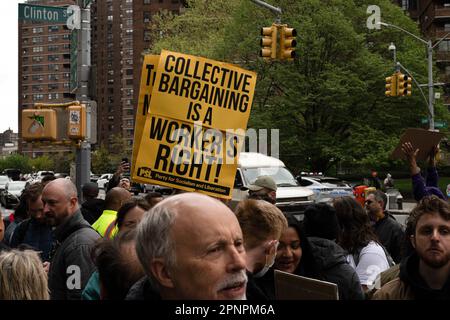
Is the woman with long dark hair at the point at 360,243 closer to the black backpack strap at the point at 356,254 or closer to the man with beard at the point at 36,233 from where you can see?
the black backpack strap at the point at 356,254

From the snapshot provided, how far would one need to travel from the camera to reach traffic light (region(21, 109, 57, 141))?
8.12m

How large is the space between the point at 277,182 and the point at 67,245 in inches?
536

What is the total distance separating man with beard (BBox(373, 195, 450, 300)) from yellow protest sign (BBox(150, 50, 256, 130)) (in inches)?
120

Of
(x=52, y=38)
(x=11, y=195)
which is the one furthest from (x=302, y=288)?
(x=52, y=38)

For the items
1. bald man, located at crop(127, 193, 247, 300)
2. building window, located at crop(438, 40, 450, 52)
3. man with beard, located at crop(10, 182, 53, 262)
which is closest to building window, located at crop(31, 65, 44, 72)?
building window, located at crop(438, 40, 450, 52)

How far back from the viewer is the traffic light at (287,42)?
1380 centimetres

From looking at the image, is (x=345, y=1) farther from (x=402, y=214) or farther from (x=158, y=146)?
(x=158, y=146)

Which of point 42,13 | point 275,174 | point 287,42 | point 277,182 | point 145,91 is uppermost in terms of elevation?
point 287,42

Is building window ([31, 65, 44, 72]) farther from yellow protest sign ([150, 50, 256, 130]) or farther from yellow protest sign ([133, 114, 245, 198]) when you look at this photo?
yellow protest sign ([133, 114, 245, 198])

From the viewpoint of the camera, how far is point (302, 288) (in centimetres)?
291

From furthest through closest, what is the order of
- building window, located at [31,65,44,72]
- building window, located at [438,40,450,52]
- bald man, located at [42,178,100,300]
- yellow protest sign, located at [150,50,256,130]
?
building window, located at [31,65,44,72], building window, located at [438,40,450,52], yellow protest sign, located at [150,50,256,130], bald man, located at [42,178,100,300]

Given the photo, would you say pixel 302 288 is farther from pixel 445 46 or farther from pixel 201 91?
pixel 445 46

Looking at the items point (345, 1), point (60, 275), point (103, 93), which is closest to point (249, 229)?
point (60, 275)

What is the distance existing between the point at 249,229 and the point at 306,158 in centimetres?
2901
